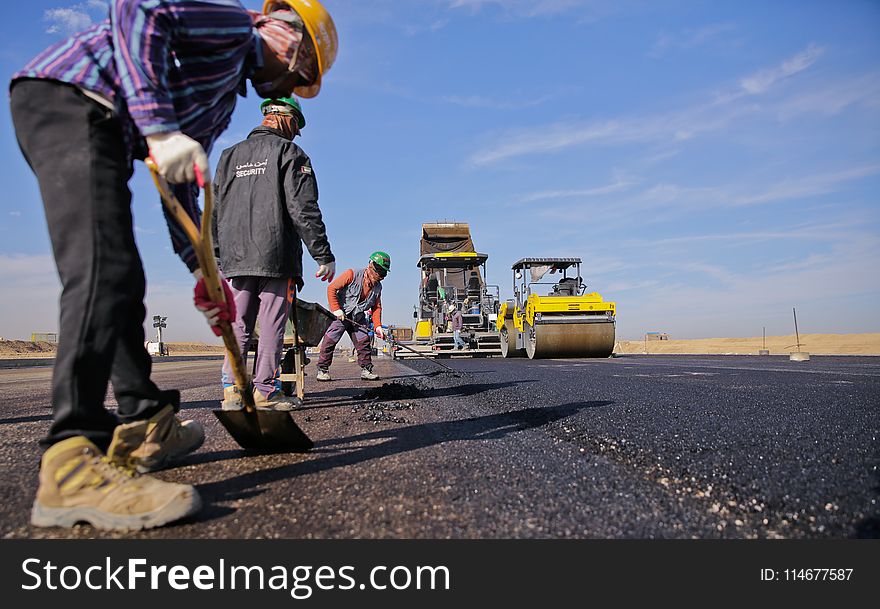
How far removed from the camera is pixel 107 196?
1.35 metres

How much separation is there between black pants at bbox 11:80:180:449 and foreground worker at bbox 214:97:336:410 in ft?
4.54

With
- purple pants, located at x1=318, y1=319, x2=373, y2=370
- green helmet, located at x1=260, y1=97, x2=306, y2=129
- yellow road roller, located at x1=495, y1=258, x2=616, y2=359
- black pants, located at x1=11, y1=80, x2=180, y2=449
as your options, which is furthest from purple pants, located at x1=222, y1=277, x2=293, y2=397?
yellow road roller, located at x1=495, y1=258, x2=616, y2=359

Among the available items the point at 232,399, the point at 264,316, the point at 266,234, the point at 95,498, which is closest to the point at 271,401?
the point at 232,399

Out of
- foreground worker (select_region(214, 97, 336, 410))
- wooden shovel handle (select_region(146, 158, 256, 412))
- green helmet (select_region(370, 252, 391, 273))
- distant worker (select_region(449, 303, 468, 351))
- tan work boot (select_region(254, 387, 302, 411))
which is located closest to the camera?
wooden shovel handle (select_region(146, 158, 256, 412))

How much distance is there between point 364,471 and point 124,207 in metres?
1.05

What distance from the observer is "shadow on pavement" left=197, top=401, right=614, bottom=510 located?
61.1 inches

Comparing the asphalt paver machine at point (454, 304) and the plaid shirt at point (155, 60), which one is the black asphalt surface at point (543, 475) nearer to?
the plaid shirt at point (155, 60)

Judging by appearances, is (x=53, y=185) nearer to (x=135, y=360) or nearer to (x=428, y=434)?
(x=135, y=360)

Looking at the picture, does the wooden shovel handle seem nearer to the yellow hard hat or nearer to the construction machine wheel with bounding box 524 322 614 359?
the yellow hard hat

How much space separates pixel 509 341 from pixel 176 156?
1334 cm

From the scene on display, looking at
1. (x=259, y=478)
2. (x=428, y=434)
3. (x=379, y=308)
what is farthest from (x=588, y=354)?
(x=259, y=478)

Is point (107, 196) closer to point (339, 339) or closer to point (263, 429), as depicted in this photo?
point (263, 429)

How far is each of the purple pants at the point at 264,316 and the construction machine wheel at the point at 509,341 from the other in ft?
37.5

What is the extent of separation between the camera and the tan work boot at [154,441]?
4.82 ft
